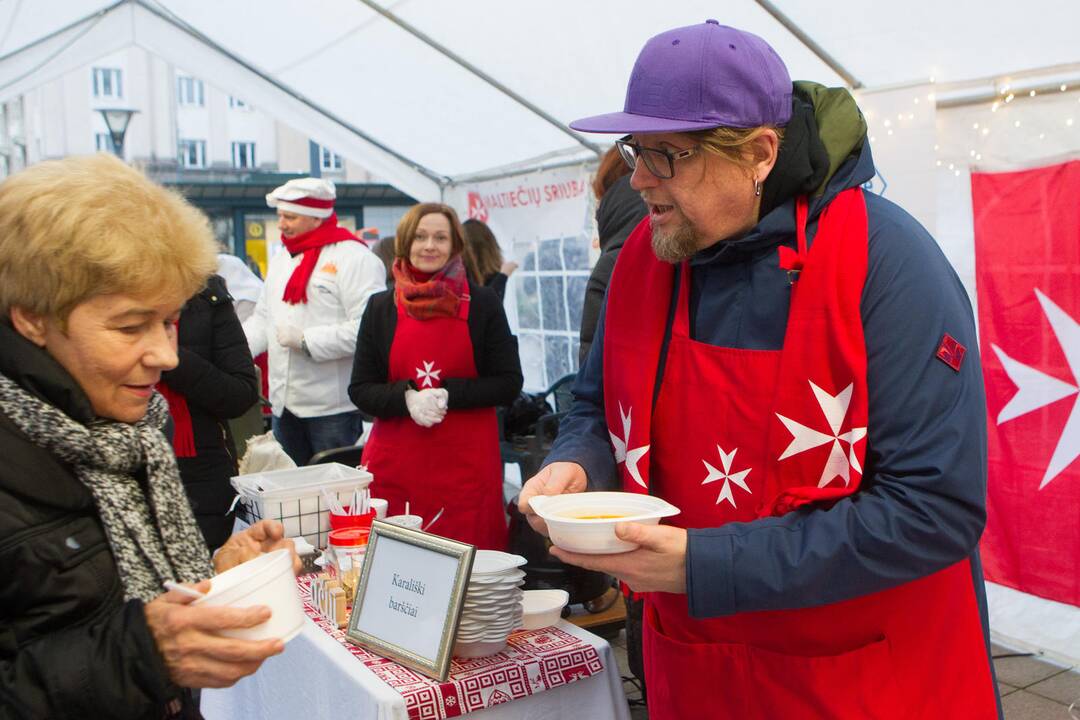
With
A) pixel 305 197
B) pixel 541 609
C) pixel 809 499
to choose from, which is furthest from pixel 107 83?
pixel 809 499

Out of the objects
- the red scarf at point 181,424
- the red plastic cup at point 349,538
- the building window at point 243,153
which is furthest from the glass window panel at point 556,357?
the building window at point 243,153

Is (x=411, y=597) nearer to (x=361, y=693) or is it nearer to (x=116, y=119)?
(x=361, y=693)

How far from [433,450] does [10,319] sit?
2934mm

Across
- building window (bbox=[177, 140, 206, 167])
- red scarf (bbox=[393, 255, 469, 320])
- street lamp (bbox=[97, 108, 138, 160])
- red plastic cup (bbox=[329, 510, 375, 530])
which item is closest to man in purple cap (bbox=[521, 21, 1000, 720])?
red plastic cup (bbox=[329, 510, 375, 530])

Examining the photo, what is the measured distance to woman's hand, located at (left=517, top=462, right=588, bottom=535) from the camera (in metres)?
1.87

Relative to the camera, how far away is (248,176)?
896 inches

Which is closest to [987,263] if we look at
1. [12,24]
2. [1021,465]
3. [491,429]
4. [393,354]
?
[1021,465]

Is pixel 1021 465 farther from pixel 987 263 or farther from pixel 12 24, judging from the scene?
pixel 12 24

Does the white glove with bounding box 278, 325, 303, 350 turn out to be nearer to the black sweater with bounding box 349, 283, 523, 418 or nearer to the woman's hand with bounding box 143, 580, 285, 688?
the black sweater with bounding box 349, 283, 523, 418

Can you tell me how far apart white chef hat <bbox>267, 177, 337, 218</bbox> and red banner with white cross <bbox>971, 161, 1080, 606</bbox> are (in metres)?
3.20

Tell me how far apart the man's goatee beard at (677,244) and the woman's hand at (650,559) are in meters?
0.52

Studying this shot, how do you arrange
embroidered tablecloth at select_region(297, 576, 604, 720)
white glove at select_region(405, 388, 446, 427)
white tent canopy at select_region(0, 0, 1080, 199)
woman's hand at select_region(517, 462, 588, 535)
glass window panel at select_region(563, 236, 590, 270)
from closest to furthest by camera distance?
1. woman's hand at select_region(517, 462, 588, 535)
2. embroidered tablecloth at select_region(297, 576, 604, 720)
3. white tent canopy at select_region(0, 0, 1080, 199)
4. white glove at select_region(405, 388, 446, 427)
5. glass window panel at select_region(563, 236, 590, 270)

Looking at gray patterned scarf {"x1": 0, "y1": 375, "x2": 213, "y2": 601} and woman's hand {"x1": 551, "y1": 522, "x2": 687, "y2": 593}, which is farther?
woman's hand {"x1": 551, "y1": 522, "x2": 687, "y2": 593}

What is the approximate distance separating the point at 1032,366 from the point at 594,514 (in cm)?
289
